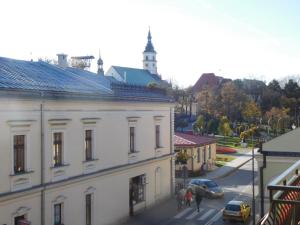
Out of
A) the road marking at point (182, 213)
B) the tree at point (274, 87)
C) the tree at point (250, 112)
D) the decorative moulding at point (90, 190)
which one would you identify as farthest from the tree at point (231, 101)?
the decorative moulding at point (90, 190)

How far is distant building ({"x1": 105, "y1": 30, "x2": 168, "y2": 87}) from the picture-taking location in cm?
9024

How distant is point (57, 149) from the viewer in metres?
19.9

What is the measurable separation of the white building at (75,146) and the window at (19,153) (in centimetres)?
4

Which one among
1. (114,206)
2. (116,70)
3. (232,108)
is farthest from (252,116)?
(114,206)

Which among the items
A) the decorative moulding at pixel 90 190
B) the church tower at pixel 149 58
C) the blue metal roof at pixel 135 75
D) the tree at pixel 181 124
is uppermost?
the church tower at pixel 149 58

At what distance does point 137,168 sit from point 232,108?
49362mm

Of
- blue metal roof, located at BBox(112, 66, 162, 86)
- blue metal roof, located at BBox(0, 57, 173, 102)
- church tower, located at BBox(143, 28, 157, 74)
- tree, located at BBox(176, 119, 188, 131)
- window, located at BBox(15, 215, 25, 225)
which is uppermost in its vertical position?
church tower, located at BBox(143, 28, 157, 74)

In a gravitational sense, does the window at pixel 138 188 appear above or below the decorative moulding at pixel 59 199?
below

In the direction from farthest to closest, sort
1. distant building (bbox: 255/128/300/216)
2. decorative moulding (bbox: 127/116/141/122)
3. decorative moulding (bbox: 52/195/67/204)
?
decorative moulding (bbox: 127/116/141/122) → distant building (bbox: 255/128/300/216) → decorative moulding (bbox: 52/195/67/204)

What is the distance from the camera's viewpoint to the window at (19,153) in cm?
1755

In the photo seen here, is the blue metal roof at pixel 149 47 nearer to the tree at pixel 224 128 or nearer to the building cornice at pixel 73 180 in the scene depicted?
the tree at pixel 224 128

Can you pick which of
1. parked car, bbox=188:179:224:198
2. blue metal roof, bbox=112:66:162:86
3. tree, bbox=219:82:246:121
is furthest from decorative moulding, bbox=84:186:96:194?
blue metal roof, bbox=112:66:162:86

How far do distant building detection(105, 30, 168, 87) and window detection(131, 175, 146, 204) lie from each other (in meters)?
50.5

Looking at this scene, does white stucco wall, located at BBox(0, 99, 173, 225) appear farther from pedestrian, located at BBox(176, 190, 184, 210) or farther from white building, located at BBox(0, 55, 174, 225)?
pedestrian, located at BBox(176, 190, 184, 210)
